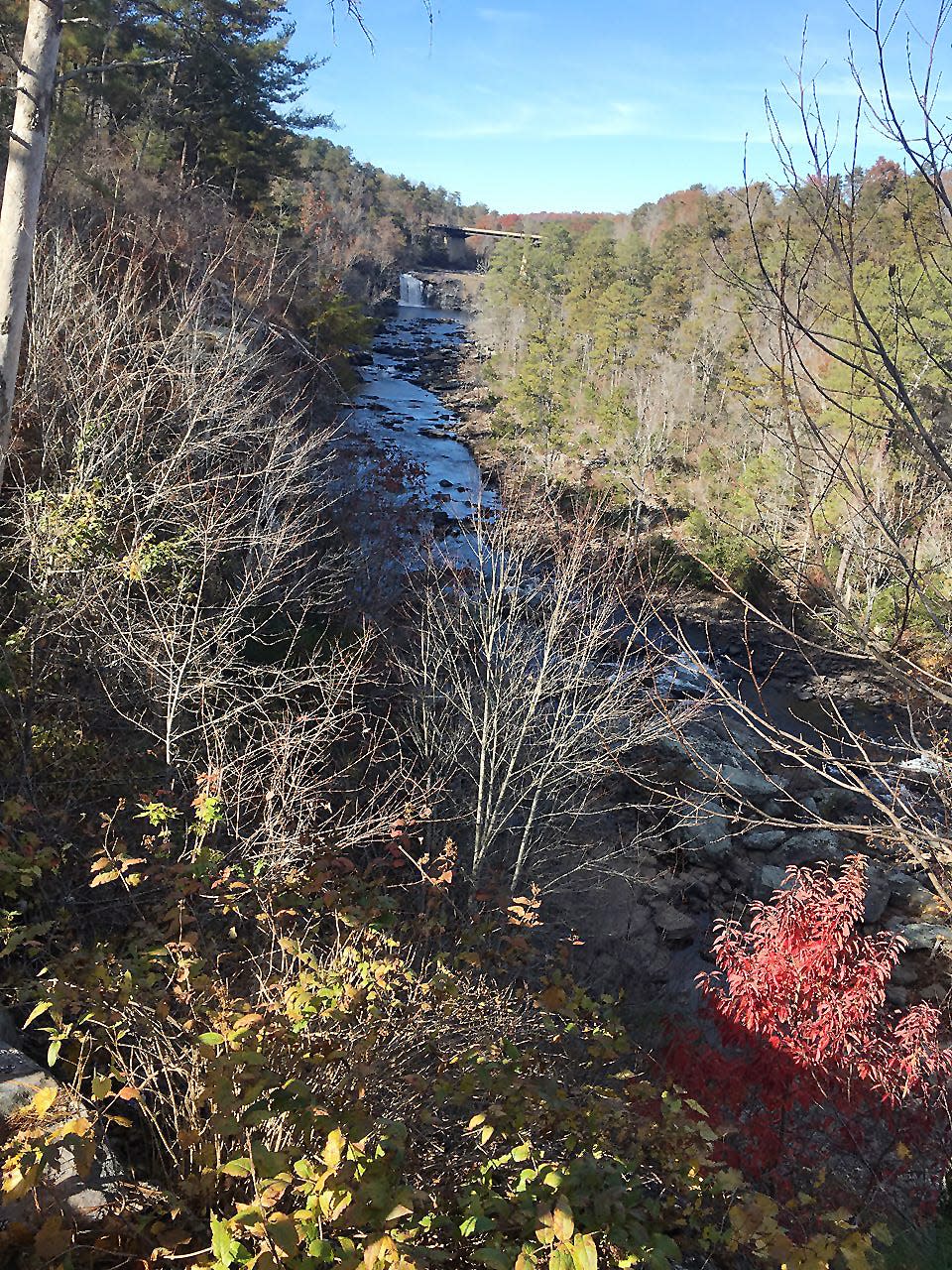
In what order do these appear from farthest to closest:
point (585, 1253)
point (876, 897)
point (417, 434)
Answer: point (417, 434) → point (876, 897) → point (585, 1253)

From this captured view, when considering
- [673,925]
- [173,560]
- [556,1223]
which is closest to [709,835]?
[673,925]

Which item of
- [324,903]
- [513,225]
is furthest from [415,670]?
[513,225]

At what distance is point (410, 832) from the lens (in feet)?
26.1

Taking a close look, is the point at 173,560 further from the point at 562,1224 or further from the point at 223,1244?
the point at 562,1224

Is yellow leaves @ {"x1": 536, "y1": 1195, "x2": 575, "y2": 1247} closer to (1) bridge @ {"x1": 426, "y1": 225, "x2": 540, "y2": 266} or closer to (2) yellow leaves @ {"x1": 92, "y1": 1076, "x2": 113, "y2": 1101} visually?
(2) yellow leaves @ {"x1": 92, "y1": 1076, "x2": 113, "y2": 1101}

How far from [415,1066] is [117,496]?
20.4 feet

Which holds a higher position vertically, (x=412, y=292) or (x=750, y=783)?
(x=412, y=292)

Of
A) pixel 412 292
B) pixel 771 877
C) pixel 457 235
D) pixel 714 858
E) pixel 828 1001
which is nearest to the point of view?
pixel 828 1001

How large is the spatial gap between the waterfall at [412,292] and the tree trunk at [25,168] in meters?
66.0

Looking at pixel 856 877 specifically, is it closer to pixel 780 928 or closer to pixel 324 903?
pixel 780 928

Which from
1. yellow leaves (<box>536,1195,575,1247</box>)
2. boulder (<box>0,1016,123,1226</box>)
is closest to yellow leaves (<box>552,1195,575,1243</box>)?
yellow leaves (<box>536,1195,575,1247</box>)

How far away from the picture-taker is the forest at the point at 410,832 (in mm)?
2666

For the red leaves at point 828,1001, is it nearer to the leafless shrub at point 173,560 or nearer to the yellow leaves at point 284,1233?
the leafless shrub at point 173,560

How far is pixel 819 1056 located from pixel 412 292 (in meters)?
71.7
